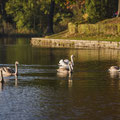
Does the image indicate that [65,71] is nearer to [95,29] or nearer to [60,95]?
[60,95]

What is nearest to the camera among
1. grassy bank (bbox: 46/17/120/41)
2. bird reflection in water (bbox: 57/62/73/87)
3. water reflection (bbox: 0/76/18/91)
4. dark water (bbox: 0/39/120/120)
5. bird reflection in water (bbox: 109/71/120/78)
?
dark water (bbox: 0/39/120/120)

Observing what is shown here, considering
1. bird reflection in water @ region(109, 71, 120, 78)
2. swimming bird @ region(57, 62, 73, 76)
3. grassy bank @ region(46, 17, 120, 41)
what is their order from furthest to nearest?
grassy bank @ region(46, 17, 120, 41), swimming bird @ region(57, 62, 73, 76), bird reflection in water @ region(109, 71, 120, 78)

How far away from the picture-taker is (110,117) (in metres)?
17.6

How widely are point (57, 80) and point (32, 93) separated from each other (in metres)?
4.59

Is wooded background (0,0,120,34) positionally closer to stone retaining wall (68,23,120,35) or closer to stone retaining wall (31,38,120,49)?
stone retaining wall (31,38,120,49)

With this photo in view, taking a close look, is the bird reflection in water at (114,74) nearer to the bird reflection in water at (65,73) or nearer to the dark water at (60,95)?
the dark water at (60,95)

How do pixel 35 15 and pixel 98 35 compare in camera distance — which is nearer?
pixel 98 35

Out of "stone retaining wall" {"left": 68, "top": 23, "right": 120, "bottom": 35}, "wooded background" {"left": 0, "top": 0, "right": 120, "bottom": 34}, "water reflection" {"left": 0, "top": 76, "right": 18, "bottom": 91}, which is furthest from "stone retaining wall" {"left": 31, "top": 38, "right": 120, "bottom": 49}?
"wooded background" {"left": 0, "top": 0, "right": 120, "bottom": 34}

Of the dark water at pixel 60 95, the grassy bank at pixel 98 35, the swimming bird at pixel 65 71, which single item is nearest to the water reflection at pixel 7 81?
the dark water at pixel 60 95

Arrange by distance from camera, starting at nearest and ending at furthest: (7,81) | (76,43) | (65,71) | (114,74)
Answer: (7,81) → (114,74) → (65,71) → (76,43)

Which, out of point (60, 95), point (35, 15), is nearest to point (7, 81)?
point (60, 95)

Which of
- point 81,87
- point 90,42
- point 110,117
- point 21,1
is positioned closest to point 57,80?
point 81,87

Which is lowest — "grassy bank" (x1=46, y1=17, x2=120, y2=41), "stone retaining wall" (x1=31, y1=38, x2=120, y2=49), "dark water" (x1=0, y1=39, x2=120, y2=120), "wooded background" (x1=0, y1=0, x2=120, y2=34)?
"dark water" (x1=0, y1=39, x2=120, y2=120)

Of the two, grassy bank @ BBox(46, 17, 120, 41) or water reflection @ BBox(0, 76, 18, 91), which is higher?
grassy bank @ BBox(46, 17, 120, 41)
